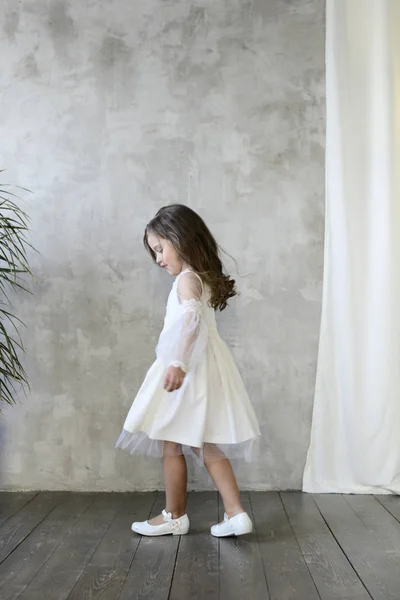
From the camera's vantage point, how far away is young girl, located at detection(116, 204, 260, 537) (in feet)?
8.55

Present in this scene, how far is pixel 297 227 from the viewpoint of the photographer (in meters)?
3.41

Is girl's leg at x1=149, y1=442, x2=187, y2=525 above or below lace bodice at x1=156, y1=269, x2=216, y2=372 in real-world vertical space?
below

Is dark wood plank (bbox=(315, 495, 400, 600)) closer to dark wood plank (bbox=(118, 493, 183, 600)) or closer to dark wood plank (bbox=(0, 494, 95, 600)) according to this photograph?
dark wood plank (bbox=(118, 493, 183, 600))

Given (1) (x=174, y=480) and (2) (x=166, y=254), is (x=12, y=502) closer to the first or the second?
(1) (x=174, y=480)

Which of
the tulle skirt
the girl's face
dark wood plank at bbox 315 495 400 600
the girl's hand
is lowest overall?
dark wood plank at bbox 315 495 400 600

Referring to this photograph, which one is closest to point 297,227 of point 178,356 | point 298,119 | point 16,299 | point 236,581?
point 298,119

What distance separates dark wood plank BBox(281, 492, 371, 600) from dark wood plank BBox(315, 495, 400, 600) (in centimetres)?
3

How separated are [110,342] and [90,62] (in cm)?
135

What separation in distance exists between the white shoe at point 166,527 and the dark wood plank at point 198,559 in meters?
0.04

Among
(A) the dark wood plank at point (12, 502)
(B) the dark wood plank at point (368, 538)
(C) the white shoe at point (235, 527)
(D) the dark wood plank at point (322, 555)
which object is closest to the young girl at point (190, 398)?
(C) the white shoe at point (235, 527)

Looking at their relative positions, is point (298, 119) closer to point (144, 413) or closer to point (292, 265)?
point (292, 265)

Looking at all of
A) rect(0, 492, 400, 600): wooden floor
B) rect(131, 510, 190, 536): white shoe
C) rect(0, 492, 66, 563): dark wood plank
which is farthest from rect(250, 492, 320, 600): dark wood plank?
rect(0, 492, 66, 563): dark wood plank

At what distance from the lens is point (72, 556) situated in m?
2.34

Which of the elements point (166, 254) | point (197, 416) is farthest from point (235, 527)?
point (166, 254)
